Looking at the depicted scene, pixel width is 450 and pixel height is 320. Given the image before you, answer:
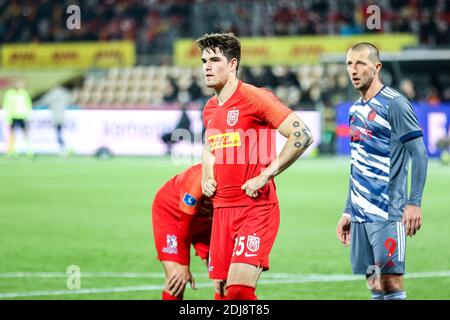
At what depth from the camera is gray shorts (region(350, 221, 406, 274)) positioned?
6.96 m

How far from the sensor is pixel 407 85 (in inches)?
858

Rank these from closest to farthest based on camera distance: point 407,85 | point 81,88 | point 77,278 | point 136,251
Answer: point 77,278, point 136,251, point 407,85, point 81,88

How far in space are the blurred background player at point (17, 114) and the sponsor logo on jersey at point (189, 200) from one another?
68.6ft

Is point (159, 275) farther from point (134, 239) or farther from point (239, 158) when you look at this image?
point (239, 158)

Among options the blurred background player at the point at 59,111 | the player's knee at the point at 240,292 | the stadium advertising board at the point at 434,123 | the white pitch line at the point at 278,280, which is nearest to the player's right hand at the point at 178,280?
the player's knee at the point at 240,292

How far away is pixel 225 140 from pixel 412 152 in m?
1.29

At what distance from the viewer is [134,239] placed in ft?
44.2

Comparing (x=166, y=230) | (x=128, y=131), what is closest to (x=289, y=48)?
(x=128, y=131)

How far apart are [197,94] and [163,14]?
25.3ft

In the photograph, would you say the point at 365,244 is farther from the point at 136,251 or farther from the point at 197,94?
the point at 197,94

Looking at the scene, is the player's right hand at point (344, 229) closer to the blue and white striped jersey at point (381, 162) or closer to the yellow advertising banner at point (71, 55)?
the blue and white striped jersey at point (381, 162)

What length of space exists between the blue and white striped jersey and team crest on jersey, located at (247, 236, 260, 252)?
968 mm

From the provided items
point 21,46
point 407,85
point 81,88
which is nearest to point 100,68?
point 81,88

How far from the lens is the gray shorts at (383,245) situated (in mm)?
6961
